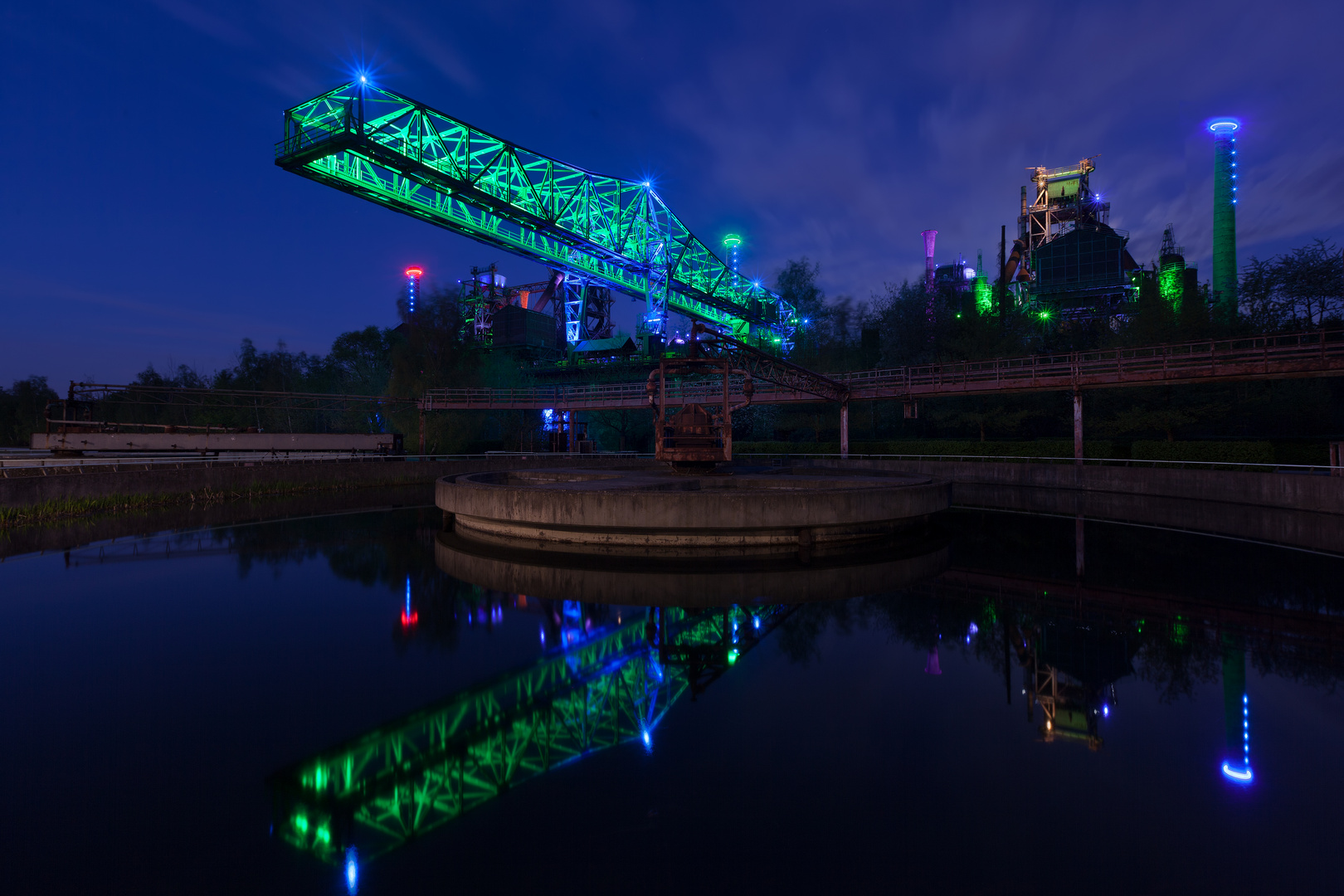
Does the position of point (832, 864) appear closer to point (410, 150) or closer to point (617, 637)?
point (617, 637)

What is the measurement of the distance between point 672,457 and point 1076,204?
83.7 m

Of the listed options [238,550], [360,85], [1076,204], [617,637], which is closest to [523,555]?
[617,637]

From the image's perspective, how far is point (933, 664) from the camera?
707 centimetres

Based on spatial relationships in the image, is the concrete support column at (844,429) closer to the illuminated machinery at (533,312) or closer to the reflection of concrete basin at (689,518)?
the reflection of concrete basin at (689,518)

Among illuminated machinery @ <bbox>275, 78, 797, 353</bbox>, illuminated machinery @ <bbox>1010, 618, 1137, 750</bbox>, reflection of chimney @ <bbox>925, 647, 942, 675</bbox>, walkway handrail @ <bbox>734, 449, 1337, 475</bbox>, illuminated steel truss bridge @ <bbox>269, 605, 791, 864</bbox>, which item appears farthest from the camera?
illuminated machinery @ <bbox>275, 78, 797, 353</bbox>

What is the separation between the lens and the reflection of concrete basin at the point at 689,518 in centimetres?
1216

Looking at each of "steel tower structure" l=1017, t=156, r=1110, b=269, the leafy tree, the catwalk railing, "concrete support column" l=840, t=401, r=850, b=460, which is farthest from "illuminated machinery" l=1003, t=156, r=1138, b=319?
the leafy tree

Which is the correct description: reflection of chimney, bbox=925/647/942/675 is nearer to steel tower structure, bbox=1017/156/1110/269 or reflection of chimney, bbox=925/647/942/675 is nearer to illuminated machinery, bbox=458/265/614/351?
illuminated machinery, bbox=458/265/614/351

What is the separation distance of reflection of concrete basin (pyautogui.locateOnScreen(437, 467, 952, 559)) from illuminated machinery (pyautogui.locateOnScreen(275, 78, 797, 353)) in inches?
1052

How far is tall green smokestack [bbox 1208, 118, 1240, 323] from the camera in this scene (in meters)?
61.0

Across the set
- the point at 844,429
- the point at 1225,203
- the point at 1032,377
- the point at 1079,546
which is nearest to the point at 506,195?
the point at 844,429

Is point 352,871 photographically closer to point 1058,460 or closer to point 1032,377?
point 1058,460

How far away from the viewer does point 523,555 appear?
498 inches

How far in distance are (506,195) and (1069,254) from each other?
200 feet
